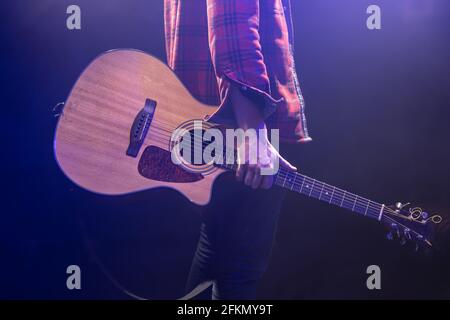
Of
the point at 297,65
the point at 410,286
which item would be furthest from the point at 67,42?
the point at 410,286

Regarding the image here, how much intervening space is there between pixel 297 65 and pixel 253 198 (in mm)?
611

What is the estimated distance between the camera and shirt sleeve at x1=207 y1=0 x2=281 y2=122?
1384 mm

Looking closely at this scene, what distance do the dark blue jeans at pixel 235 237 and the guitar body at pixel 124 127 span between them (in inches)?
3.3

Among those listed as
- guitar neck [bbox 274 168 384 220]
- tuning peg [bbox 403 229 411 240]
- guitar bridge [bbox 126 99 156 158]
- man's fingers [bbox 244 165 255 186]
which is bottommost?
tuning peg [bbox 403 229 411 240]

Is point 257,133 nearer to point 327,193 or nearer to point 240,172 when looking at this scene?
point 240,172

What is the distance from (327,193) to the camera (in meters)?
1.70

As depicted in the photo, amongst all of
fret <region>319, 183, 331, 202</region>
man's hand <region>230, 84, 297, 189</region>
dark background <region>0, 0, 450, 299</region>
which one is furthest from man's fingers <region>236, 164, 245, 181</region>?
fret <region>319, 183, 331, 202</region>

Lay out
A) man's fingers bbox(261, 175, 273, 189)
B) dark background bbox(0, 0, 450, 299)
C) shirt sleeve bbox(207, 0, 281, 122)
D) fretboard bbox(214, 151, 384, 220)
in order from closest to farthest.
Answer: shirt sleeve bbox(207, 0, 281, 122) → man's fingers bbox(261, 175, 273, 189) → fretboard bbox(214, 151, 384, 220) → dark background bbox(0, 0, 450, 299)

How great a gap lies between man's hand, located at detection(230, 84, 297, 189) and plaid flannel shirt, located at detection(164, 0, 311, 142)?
0.10 ft

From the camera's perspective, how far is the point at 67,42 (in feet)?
5.73

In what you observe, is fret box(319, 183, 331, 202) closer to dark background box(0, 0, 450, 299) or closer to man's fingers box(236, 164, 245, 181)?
dark background box(0, 0, 450, 299)

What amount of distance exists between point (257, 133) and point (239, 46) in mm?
297

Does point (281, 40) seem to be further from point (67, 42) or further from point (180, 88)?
point (67, 42)
